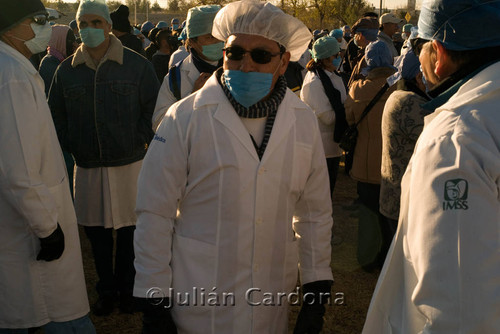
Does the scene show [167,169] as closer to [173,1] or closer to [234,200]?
[234,200]

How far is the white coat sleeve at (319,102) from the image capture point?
5988mm

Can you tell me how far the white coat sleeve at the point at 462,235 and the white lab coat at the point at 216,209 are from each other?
0.97 metres

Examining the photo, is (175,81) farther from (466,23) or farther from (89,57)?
(466,23)

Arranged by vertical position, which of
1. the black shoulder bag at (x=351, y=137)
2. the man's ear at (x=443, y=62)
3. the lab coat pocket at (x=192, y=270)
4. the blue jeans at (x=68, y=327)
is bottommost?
the blue jeans at (x=68, y=327)

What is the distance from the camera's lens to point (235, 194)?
238 centimetres

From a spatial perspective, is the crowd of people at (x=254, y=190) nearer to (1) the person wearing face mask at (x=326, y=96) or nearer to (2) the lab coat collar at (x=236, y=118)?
(2) the lab coat collar at (x=236, y=118)

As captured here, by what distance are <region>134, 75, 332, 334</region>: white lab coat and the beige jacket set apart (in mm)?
2785

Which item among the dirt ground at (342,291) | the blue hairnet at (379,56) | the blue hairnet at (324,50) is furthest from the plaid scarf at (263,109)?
the blue hairnet at (324,50)

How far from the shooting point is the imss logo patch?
4.97 feet

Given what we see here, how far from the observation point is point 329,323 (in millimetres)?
4586

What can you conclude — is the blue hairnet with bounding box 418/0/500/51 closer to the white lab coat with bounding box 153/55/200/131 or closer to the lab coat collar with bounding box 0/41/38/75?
the lab coat collar with bounding box 0/41/38/75

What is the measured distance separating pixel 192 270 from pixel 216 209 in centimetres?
32

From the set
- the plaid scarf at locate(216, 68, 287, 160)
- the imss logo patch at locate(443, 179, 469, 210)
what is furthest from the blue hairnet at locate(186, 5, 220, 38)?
the imss logo patch at locate(443, 179, 469, 210)

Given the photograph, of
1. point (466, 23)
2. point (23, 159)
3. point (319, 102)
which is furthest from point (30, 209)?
point (319, 102)
